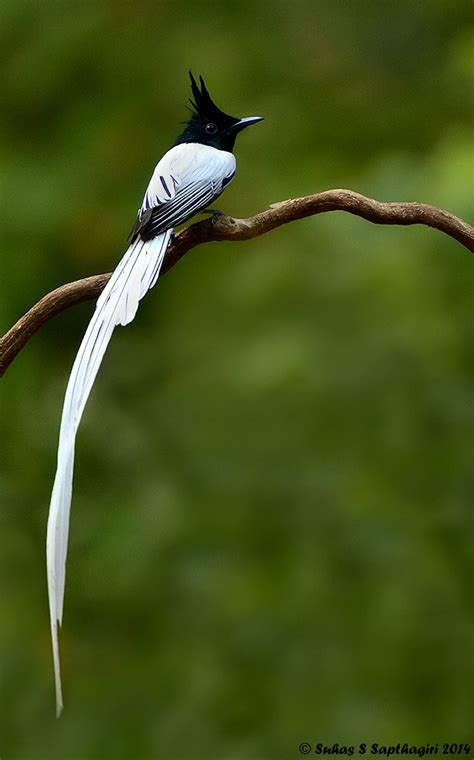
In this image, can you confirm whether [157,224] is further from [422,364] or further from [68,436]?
[422,364]

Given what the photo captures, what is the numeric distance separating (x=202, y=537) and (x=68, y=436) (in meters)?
1.68

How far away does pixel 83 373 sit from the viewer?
1.06 meters

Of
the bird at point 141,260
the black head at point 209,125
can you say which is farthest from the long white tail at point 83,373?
the black head at point 209,125

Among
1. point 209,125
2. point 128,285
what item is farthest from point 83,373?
point 209,125

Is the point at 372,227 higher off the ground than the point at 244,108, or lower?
lower

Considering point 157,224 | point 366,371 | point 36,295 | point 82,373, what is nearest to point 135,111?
point 36,295

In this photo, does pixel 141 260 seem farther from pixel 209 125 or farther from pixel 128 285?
pixel 209 125

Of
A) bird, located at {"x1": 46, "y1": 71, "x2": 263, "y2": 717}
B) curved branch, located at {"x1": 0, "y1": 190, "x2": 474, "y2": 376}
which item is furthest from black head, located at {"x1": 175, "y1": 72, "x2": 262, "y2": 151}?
curved branch, located at {"x1": 0, "y1": 190, "x2": 474, "y2": 376}

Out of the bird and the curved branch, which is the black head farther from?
the curved branch

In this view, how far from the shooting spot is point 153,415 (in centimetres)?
276

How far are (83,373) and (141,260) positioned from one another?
0.58 ft

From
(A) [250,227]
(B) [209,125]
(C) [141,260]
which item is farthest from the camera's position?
(B) [209,125]

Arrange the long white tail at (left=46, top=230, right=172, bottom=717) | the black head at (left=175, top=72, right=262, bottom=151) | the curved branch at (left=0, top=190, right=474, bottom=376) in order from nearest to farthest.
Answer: the long white tail at (left=46, top=230, right=172, bottom=717)
the curved branch at (left=0, top=190, right=474, bottom=376)
the black head at (left=175, top=72, right=262, bottom=151)

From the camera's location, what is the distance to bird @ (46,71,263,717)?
1006 mm
